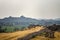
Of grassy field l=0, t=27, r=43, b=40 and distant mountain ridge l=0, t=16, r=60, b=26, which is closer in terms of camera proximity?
grassy field l=0, t=27, r=43, b=40

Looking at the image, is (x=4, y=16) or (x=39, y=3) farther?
(x=39, y=3)

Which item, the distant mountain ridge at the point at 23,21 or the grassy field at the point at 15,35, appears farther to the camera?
the distant mountain ridge at the point at 23,21

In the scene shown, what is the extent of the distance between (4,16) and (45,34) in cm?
92

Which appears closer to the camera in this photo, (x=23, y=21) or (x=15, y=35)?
(x=15, y=35)

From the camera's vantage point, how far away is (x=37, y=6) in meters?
3.04

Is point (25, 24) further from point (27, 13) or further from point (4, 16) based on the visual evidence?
point (4, 16)

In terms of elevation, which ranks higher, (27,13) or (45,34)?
(27,13)

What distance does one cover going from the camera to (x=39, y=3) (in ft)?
9.98

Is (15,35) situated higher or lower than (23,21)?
lower

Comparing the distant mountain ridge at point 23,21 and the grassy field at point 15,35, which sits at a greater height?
the distant mountain ridge at point 23,21

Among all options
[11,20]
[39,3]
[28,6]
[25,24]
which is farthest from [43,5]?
[11,20]

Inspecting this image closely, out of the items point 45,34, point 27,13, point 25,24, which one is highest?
point 27,13

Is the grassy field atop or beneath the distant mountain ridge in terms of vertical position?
beneath

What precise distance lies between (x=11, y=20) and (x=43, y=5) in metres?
0.78
